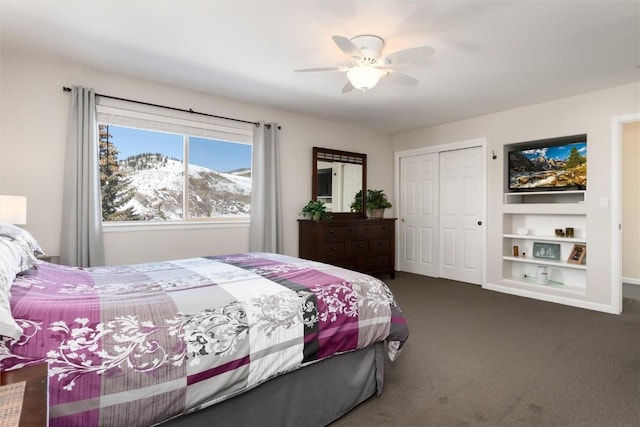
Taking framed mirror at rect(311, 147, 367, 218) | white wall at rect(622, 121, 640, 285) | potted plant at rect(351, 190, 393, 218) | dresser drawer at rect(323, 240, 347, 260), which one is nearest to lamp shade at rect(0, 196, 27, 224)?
dresser drawer at rect(323, 240, 347, 260)

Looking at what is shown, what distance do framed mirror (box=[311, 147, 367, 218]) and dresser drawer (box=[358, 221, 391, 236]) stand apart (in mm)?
422

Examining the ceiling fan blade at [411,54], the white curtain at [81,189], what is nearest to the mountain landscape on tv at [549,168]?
the ceiling fan blade at [411,54]

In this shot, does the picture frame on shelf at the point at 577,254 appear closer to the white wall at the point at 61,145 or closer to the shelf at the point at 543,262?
the shelf at the point at 543,262

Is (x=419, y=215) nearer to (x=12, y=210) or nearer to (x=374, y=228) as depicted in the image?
(x=374, y=228)

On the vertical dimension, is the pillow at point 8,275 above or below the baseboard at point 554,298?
above

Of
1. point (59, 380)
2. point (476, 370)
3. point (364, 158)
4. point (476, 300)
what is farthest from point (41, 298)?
point (364, 158)

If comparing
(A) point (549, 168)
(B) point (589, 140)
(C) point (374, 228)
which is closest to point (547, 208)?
(A) point (549, 168)

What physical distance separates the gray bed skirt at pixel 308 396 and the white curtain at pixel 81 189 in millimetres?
2419

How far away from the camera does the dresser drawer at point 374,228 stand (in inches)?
189

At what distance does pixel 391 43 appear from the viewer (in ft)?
8.71

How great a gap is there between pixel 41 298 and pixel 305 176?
3.67 m

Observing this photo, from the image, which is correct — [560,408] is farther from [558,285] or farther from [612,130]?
[612,130]

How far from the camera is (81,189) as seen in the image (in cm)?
304

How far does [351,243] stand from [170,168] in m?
2.49
